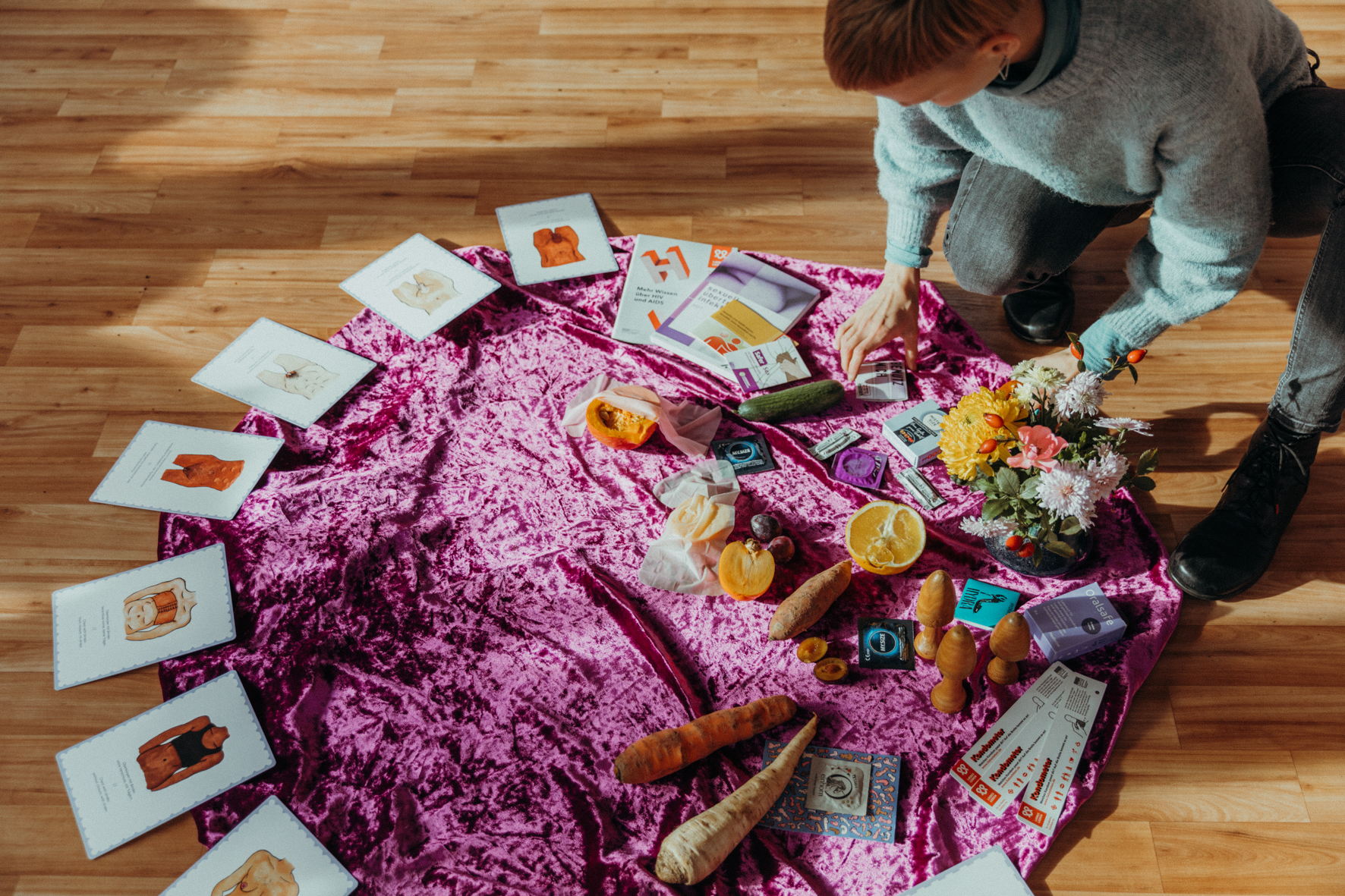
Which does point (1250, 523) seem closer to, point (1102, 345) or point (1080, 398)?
point (1102, 345)

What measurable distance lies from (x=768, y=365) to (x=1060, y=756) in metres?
0.94

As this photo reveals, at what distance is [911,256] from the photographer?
1.76m

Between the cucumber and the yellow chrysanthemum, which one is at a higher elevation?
the yellow chrysanthemum

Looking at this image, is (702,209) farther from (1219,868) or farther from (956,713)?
(1219,868)

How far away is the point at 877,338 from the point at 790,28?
1.41m

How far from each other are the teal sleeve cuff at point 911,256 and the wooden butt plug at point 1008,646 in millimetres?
704

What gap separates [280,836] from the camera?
4.83ft

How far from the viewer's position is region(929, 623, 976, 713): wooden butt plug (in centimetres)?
142

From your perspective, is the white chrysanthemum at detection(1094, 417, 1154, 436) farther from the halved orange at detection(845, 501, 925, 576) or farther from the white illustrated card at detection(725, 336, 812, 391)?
the white illustrated card at detection(725, 336, 812, 391)

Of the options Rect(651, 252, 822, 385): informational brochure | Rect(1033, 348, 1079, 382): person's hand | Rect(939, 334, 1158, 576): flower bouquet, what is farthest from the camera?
Rect(651, 252, 822, 385): informational brochure

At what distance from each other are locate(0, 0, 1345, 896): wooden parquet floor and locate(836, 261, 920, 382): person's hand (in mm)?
365

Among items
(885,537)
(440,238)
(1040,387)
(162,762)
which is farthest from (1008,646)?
(440,238)

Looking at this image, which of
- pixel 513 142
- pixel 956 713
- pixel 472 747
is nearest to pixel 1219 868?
pixel 956 713

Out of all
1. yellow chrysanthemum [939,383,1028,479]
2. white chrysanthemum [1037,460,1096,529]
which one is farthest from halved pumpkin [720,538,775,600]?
white chrysanthemum [1037,460,1096,529]
